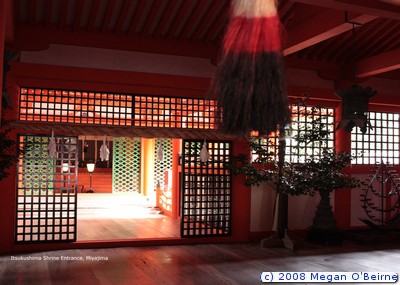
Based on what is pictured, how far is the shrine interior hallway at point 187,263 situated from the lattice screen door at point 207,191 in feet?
1.55

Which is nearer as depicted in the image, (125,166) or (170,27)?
(170,27)

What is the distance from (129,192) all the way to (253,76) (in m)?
13.4

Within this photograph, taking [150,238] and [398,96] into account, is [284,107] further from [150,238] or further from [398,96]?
[398,96]

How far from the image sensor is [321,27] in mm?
5801

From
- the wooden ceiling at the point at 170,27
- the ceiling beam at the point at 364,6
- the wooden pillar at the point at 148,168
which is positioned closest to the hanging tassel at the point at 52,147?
the wooden ceiling at the point at 170,27

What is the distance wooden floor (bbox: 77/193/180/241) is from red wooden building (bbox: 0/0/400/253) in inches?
19.2

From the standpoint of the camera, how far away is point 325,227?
7.35m

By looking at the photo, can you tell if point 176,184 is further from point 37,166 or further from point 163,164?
point 37,166

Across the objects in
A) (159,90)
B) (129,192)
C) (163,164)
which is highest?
(159,90)

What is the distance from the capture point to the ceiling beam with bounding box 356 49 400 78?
719 centimetres

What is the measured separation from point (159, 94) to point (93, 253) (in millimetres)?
2725

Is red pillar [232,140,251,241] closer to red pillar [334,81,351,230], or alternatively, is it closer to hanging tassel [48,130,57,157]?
red pillar [334,81,351,230]

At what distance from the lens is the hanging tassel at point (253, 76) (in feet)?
5.25

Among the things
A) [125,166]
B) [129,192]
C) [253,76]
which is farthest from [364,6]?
[129,192]
